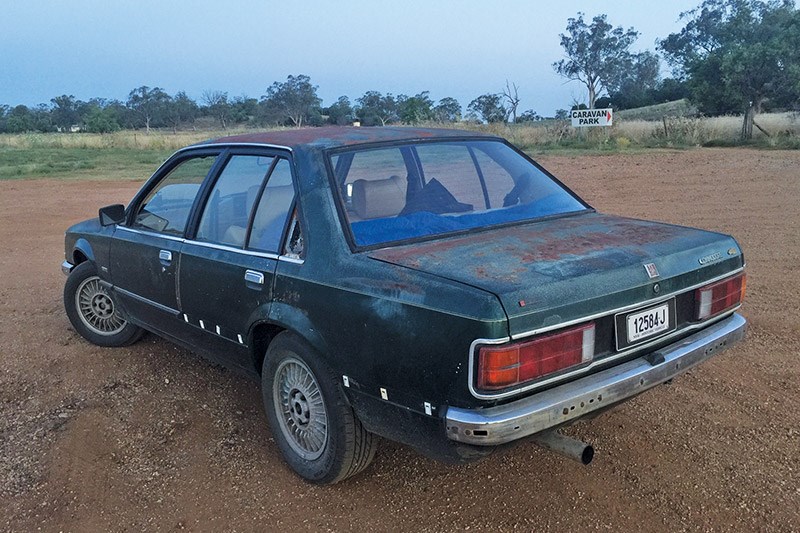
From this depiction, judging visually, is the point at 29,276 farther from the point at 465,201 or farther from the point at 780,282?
the point at 780,282

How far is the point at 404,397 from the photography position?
107 inches

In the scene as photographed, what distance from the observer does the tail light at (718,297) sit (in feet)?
10.3

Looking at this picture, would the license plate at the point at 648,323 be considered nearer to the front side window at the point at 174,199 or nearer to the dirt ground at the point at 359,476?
the dirt ground at the point at 359,476

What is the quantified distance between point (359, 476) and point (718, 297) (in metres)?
1.93

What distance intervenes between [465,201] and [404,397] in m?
1.36

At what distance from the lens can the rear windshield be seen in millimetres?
3334

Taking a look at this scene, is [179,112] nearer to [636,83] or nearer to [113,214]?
[636,83]

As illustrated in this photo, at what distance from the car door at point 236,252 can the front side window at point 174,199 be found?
25 centimetres

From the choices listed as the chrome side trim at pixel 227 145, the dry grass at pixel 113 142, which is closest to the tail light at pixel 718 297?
the chrome side trim at pixel 227 145

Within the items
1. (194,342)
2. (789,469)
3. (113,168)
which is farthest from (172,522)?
(113,168)

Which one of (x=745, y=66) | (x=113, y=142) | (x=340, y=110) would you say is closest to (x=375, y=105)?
(x=340, y=110)

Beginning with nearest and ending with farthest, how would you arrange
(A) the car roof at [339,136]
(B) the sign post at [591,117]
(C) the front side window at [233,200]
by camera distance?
(A) the car roof at [339,136] < (C) the front side window at [233,200] < (B) the sign post at [591,117]

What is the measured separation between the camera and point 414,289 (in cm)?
265

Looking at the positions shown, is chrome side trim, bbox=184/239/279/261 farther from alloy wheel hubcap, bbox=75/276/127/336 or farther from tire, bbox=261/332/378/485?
alloy wheel hubcap, bbox=75/276/127/336
